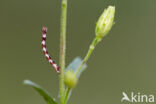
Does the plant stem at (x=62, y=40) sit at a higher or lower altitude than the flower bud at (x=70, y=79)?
higher

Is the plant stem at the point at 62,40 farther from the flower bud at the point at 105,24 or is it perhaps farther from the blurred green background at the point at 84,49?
the blurred green background at the point at 84,49

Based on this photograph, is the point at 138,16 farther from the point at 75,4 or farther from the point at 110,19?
the point at 110,19

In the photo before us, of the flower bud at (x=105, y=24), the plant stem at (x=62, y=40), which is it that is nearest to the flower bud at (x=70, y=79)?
the plant stem at (x=62, y=40)

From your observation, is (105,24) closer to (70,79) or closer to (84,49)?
(70,79)

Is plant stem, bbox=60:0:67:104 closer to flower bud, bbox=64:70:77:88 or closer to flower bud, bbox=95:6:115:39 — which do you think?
flower bud, bbox=64:70:77:88

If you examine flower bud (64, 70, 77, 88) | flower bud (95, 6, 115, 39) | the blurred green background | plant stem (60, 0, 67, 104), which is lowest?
flower bud (64, 70, 77, 88)

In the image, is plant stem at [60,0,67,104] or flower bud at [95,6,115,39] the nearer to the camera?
plant stem at [60,0,67,104]

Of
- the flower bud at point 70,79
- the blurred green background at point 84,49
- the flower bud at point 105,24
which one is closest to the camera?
the flower bud at point 70,79

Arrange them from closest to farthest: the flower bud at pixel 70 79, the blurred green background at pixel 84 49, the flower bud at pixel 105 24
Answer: the flower bud at pixel 70 79
the flower bud at pixel 105 24
the blurred green background at pixel 84 49

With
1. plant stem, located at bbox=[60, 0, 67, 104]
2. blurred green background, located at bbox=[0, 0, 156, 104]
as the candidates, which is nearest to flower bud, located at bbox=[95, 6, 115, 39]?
plant stem, located at bbox=[60, 0, 67, 104]
